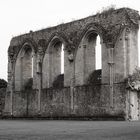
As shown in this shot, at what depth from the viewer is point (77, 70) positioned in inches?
964

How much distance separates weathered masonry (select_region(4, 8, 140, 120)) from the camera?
21.8 metres

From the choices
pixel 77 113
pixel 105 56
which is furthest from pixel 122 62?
pixel 77 113

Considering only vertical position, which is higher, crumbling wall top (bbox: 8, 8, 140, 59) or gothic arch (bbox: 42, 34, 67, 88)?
crumbling wall top (bbox: 8, 8, 140, 59)

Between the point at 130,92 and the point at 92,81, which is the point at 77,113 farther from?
the point at 130,92

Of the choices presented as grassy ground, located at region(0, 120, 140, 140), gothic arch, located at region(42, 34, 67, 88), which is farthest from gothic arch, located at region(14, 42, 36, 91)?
grassy ground, located at region(0, 120, 140, 140)

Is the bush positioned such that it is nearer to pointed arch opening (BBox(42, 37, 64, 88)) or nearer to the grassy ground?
pointed arch opening (BBox(42, 37, 64, 88))

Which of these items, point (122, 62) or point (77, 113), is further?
point (77, 113)

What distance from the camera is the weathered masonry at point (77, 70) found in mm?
21844

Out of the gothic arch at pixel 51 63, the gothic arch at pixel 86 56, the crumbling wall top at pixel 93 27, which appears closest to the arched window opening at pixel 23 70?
the crumbling wall top at pixel 93 27

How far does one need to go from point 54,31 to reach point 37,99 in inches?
190

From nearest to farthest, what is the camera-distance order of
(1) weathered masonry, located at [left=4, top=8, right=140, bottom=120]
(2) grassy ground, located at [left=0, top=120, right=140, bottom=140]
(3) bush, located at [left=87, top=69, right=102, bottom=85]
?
(2) grassy ground, located at [left=0, top=120, right=140, bottom=140] → (1) weathered masonry, located at [left=4, top=8, right=140, bottom=120] → (3) bush, located at [left=87, top=69, right=102, bottom=85]

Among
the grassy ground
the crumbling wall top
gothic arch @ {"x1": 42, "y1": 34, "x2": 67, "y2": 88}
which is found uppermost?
the crumbling wall top

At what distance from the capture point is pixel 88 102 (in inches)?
916

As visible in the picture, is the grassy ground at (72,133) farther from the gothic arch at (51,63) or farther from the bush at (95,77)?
the gothic arch at (51,63)
